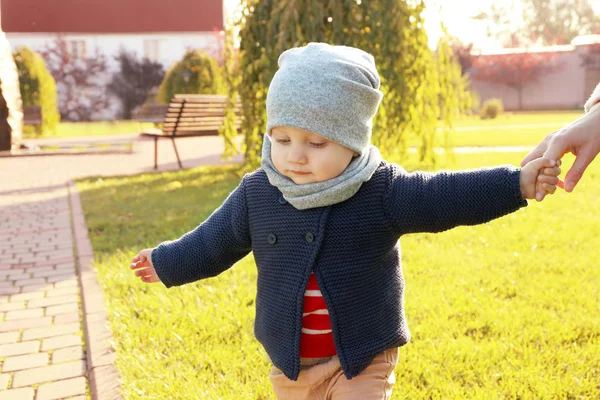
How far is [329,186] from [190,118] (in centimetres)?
835

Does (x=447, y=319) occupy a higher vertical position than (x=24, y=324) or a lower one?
higher

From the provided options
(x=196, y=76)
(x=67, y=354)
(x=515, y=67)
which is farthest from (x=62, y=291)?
(x=515, y=67)

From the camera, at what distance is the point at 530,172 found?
5.81 ft

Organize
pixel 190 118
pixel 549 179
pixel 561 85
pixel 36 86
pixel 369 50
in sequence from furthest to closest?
1. pixel 561 85
2. pixel 36 86
3. pixel 190 118
4. pixel 369 50
5. pixel 549 179

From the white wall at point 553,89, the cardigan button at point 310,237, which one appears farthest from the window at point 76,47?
the cardigan button at point 310,237

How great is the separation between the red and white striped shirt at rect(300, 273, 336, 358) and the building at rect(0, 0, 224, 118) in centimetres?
3169

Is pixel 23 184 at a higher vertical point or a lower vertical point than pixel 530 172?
lower

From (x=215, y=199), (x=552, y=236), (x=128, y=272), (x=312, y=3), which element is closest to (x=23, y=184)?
(x=215, y=199)

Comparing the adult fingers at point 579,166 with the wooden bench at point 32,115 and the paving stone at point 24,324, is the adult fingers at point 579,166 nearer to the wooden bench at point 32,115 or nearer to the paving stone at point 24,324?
the paving stone at point 24,324

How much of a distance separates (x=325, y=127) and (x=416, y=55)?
234 inches

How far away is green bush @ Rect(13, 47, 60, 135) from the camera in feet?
62.7

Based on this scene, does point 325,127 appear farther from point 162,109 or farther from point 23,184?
point 162,109

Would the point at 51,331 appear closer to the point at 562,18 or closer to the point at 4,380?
the point at 4,380

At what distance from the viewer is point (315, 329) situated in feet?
6.45
